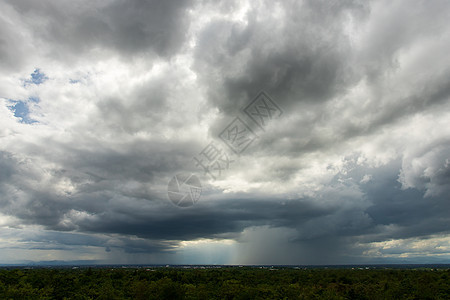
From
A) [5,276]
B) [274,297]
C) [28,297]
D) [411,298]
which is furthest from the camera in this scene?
[5,276]

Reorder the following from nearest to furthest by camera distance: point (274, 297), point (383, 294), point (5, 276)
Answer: point (274, 297), point (383, 294), point (5, 276)

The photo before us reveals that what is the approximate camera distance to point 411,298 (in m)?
73.0

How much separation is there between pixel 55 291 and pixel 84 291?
8.70 m

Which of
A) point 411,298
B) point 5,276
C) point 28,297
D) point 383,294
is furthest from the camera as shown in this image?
point 5,276

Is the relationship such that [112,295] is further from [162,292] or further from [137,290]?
[162,292]

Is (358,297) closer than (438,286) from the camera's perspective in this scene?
No

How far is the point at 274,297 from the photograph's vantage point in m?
68.3

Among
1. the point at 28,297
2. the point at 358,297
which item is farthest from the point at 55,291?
the point at 358,297

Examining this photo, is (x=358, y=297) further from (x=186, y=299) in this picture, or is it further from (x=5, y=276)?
(x=5, y=276)

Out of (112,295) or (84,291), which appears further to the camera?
(84,291)

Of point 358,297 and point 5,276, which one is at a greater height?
point 5,276

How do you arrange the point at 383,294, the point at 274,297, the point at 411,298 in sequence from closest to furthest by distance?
the point at 274,297 < the point at 411,298 < the point at 383,294

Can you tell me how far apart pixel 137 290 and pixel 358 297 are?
6767 centimetres

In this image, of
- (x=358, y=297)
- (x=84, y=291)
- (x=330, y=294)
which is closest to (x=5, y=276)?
(x=84, y=291)
